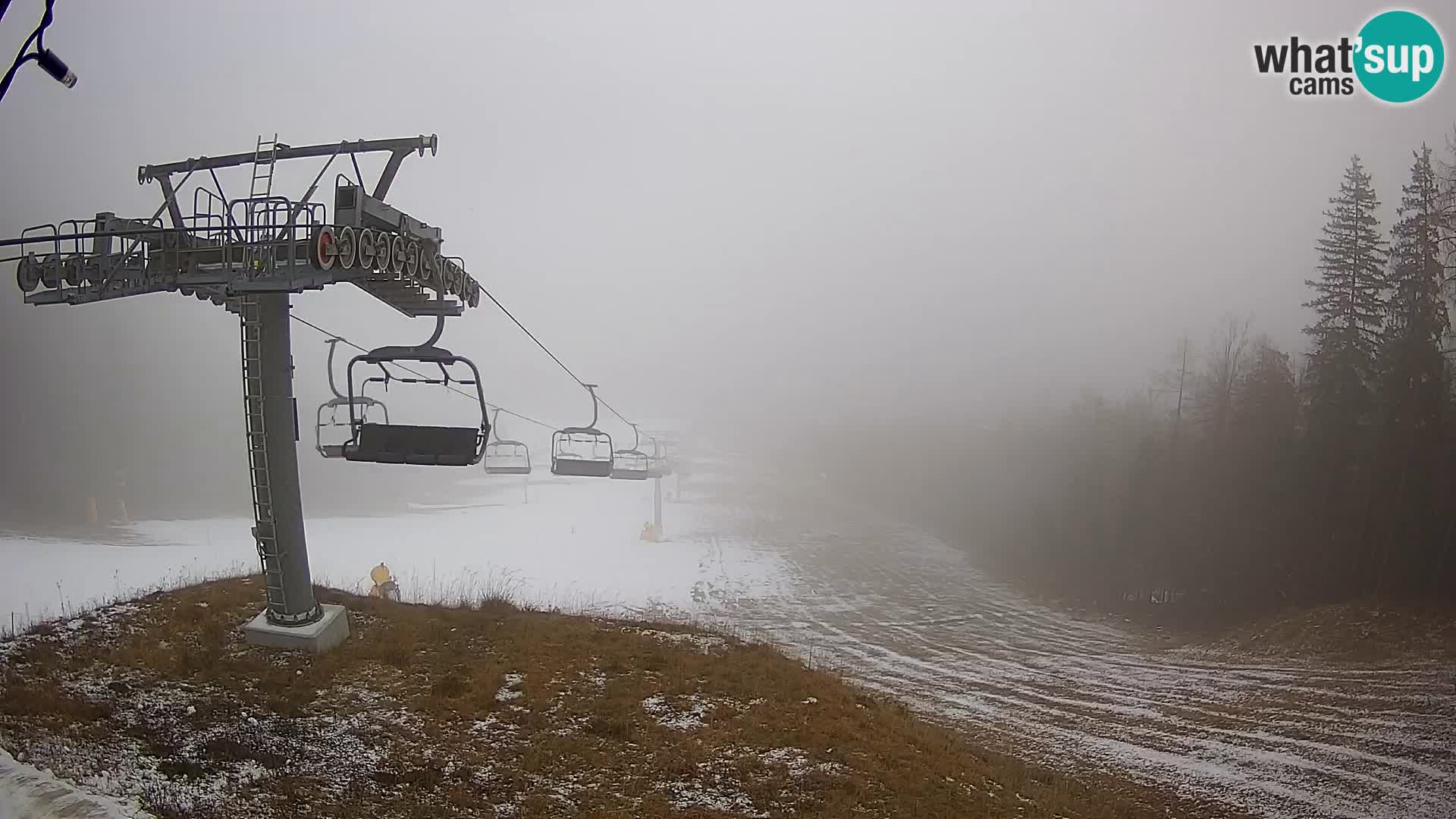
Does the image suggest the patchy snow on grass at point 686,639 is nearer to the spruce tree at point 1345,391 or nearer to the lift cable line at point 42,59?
the lift cable line at point 42,59

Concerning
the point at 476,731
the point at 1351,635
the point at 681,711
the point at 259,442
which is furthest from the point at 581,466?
the point at 1351,635

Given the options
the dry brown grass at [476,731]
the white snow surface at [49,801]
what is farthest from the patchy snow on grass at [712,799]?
the white snow surface at [49,801]

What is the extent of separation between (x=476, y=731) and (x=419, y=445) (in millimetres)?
4117

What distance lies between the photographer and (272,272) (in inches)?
376

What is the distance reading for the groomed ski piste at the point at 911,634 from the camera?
1314 cm

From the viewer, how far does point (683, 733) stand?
906cm

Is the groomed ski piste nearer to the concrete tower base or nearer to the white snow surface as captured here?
the white snow surface

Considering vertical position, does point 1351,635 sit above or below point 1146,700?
below

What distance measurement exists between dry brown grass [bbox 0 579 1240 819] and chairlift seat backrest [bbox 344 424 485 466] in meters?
3.11

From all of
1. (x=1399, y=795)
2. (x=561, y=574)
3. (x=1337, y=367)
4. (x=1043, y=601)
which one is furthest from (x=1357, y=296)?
(x=561, y=574)

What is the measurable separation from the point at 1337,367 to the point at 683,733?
1158 inches

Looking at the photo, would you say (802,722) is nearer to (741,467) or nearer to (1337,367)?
(1337,367)

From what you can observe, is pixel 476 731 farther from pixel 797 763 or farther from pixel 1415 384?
pixel 1415 384

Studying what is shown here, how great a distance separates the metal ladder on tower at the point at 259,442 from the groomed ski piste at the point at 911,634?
4.39 metres
